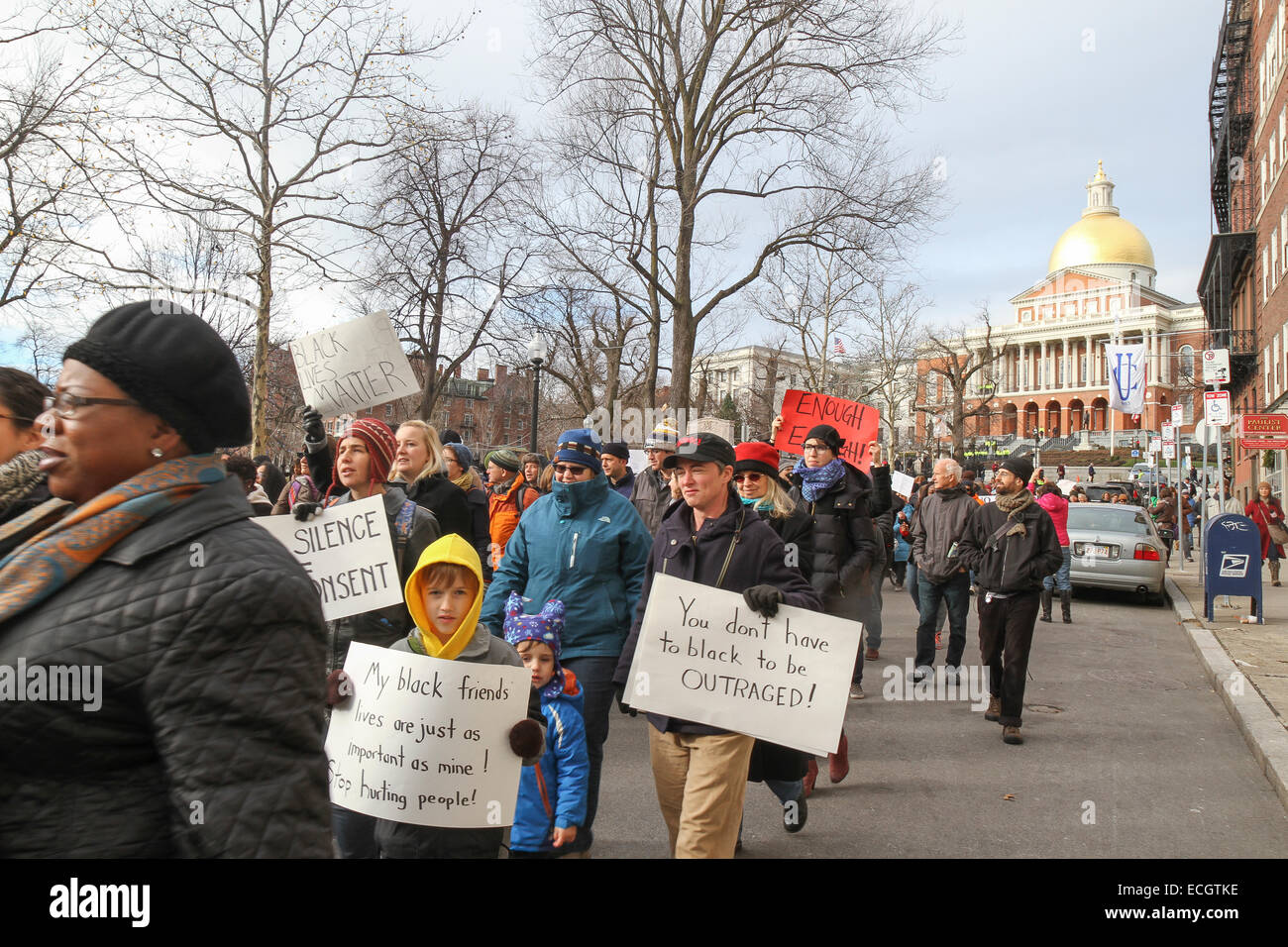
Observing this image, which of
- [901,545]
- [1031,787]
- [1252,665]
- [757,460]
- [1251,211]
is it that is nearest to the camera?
[757,460]

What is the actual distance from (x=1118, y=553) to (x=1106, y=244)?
323 feet

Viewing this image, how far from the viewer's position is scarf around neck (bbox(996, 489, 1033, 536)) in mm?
7564

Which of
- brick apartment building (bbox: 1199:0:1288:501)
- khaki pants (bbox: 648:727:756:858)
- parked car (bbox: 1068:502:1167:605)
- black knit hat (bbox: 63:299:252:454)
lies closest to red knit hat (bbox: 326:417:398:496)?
khaki pants (bbox: 648:727:756:858)

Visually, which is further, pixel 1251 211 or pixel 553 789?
pixel 1251 211

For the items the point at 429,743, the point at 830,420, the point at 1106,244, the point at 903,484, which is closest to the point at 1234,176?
the point at 903,484

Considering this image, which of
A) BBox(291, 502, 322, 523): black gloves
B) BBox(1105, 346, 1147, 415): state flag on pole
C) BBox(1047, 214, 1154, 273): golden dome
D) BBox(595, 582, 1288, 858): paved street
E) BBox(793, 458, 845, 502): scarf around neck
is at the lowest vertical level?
BBox(595, 582, 1288, 858): paved street

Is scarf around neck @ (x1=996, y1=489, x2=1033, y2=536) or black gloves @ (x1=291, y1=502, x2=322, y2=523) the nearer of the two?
black gloves @ (x1=291, y1=502, x2=322, y2=523)

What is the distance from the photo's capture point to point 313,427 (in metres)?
4.65

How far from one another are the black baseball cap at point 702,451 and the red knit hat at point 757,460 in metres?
1.50

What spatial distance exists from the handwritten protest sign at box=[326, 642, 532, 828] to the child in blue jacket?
0.21 metres

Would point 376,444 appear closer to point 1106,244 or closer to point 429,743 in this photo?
point 429,743

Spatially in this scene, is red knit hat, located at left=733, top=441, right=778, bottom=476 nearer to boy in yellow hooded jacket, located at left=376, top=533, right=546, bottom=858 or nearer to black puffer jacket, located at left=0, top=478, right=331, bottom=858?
boy in yellow hooded jacket, located at left=376, top=533, right=546, bottom=858

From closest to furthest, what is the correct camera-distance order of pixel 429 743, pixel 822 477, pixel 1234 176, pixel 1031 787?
pixel 429 743 → pixel 1031 787 → pixel 822 477 → pixel 1234 176

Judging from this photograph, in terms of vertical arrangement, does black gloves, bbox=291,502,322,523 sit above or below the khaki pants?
above
